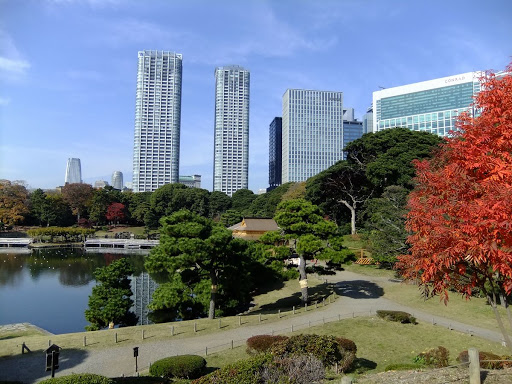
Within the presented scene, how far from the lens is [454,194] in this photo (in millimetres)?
7723

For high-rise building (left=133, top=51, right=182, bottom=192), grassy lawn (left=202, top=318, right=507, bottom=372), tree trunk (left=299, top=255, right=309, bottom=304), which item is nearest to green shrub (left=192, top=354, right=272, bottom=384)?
grassy lawn (left=202, top=318, right=507, bottom=372)

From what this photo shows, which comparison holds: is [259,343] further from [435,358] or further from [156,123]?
[156,123]

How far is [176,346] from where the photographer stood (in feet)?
48.0

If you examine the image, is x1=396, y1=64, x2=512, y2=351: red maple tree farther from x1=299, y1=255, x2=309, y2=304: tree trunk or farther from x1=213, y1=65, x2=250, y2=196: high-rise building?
x1=213, y1=65, x2=250, y2=196: high-rise building

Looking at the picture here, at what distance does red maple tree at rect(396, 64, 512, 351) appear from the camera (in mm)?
6316

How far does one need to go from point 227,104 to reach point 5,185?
356 feet

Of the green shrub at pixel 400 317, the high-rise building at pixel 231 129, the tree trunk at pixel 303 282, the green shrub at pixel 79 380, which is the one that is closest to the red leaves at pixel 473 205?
the green shrub at pixel 79 380

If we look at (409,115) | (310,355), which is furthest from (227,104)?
(310,355)

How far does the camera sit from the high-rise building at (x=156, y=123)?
507 feet

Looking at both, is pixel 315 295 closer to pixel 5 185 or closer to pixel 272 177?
pixel 5 185

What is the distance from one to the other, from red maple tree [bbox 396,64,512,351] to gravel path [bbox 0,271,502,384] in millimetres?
9632

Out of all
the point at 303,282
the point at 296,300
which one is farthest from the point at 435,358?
the point at 296,300

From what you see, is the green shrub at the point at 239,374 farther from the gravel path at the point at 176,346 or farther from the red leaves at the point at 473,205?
the gravel path at the point at 176,346

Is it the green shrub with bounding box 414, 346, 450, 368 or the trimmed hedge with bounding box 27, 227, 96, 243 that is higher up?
the trimmed hedge with bounding box 27, 227, 96, 243
